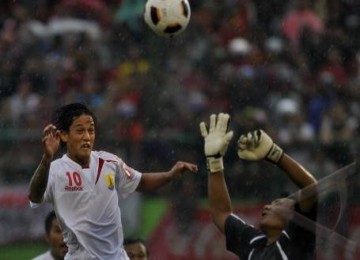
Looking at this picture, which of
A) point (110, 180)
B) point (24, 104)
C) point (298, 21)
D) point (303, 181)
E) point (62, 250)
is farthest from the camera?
point (298, 21)

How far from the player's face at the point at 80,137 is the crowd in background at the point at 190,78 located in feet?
13.8

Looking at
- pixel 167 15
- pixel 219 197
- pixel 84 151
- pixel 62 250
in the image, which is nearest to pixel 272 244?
pixel 219 197

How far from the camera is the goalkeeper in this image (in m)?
7.19

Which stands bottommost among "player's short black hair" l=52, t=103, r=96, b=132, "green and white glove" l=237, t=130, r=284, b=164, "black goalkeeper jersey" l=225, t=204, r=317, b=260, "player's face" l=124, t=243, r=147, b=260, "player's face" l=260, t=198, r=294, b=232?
"player's face" l=124, t=243, r=147, b=260

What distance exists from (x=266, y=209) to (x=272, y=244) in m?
0.23

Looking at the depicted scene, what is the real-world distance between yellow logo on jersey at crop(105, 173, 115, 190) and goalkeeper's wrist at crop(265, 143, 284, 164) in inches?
53.6

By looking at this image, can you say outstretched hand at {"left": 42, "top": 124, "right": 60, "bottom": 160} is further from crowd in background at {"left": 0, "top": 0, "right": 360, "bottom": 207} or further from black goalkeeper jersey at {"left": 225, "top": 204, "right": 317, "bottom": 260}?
crowd in background at {"left": 0, "top": 0, "right": 360, "bottom": 207}

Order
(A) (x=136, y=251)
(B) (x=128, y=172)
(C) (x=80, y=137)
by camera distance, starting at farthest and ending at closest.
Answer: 1. (A) (x=136, y=251)
2. (B) (x=128, y=172)
3. (C) (x=80, y=137)

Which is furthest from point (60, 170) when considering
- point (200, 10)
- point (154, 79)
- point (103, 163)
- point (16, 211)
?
point (200, 10)

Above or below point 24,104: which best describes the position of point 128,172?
below

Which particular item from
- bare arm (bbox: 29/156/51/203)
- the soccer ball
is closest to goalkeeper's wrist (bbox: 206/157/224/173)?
bare arm (bbox: 29/156/51/203)

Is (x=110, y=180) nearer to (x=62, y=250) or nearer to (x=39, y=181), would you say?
(x=39, y=181)

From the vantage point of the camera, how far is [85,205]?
8172 millimetres

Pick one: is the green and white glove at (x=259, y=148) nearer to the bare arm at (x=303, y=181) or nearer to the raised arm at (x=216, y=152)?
the bare arm at (x=303, y=181)
